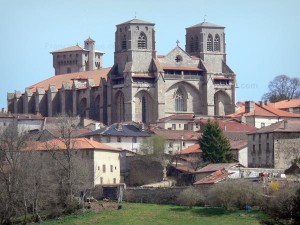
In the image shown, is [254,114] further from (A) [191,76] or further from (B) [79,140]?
(B) [79,140]

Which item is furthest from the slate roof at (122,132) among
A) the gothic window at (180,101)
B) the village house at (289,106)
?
the village house at (289,106)

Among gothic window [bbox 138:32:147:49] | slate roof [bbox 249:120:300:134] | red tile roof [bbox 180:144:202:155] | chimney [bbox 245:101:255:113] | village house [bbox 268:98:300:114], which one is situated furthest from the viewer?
village house [bbox 268:98:300:114]

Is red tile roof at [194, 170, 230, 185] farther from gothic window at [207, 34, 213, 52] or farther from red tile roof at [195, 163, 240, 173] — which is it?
gothic window at [207, 34, 213, 52]

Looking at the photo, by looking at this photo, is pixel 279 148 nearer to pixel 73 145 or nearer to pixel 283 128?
pixel 283 128

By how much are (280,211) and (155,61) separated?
69.2 m

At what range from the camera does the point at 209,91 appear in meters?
143

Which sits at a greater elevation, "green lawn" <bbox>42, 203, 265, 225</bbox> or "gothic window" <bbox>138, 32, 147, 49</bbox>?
"gothic window" <bbox>138, 32, 147, 49</bbox>

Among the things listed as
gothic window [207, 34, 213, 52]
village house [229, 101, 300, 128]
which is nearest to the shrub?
village house [229, 101, 300, 128]

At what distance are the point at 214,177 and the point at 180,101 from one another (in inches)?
1868

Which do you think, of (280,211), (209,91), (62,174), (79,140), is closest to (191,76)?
(209,91)

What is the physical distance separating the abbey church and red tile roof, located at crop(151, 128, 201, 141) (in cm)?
1414

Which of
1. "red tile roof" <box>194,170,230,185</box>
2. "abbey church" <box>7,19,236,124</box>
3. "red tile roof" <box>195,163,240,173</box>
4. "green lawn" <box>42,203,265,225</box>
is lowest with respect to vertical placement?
"green lawn" <box>42,203,265,225</box>

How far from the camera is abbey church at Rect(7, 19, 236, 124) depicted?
140 metres

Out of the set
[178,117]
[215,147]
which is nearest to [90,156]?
[215,147]
